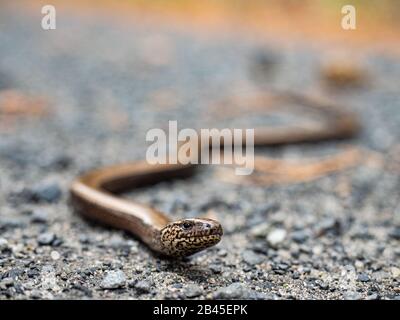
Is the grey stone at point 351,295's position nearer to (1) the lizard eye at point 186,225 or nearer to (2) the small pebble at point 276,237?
(2) the small pebble at point 276,237

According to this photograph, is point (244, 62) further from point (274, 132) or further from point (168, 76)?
point (274, 132)

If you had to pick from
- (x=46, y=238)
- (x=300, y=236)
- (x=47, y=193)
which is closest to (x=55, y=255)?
(x=46, y=238)

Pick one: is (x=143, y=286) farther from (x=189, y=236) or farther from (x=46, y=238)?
(x=46, y=238)

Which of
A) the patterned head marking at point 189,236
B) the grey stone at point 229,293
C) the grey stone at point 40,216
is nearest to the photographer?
the grey stone at point 229,293

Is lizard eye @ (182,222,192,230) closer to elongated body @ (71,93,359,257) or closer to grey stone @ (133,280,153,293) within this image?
elongated body @ (71,93,359,257)

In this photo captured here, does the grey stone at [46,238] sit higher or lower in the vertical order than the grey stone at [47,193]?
lower

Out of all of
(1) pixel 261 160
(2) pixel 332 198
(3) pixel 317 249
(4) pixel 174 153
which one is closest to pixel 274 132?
(1) pixel 261 160

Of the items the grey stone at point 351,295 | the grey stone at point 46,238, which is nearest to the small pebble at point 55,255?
the grey stone at point 46,238
